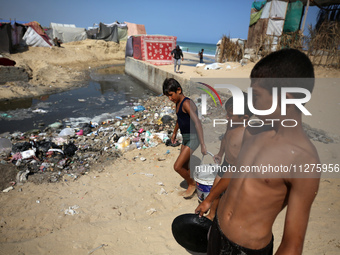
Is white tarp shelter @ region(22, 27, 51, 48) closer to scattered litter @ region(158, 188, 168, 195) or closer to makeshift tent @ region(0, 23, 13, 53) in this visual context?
makeshift tent @ region(0, 23, 13, 53)

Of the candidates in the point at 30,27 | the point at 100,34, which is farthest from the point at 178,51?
the point at 100,34

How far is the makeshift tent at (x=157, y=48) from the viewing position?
14.2 metres

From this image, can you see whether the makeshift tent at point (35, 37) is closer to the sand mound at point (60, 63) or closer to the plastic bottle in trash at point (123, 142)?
the sand mound at point (60, 63)

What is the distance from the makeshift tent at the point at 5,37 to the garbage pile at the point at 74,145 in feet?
43.0

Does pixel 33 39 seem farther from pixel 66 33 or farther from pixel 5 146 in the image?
pixel 5 146

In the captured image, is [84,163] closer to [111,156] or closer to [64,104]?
[111,156]

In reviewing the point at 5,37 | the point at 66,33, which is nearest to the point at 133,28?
the point at 66,33

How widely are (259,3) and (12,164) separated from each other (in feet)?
44.8

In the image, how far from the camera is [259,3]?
11.9 m

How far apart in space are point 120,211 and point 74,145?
2.80m

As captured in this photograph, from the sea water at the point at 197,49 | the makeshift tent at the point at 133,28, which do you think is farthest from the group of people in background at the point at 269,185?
the sea water at the point at 197,49

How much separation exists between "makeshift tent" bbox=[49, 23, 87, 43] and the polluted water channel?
15820 mm

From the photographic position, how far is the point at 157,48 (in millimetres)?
14328

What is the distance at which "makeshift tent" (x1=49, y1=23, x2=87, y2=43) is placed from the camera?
2484cm
